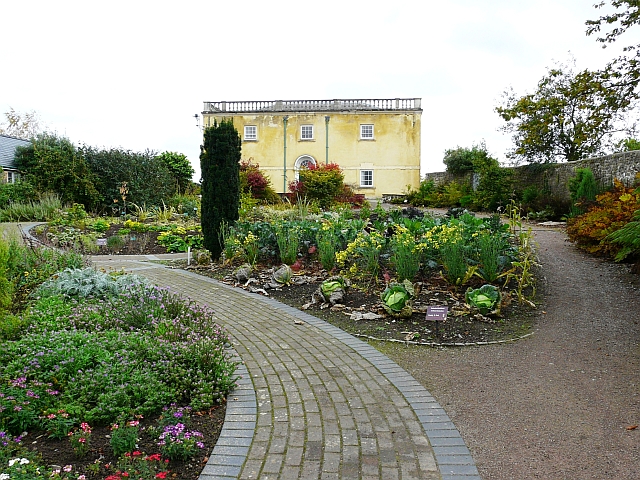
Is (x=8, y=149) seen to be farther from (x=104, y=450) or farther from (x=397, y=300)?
(x=104, y=450)

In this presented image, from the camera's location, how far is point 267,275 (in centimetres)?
816

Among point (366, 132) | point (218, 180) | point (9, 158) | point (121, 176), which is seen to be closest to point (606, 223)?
point (218, 180)

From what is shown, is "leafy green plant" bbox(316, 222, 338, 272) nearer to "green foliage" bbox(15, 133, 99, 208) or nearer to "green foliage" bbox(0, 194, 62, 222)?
"green foliage" bbox(0, 194, 62, 222)

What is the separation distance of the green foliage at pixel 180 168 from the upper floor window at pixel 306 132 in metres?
9.77

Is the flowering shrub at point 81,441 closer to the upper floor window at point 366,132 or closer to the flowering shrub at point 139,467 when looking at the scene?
the flowering shrub at point 139,467

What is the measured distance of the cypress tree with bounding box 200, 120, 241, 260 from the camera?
976cm

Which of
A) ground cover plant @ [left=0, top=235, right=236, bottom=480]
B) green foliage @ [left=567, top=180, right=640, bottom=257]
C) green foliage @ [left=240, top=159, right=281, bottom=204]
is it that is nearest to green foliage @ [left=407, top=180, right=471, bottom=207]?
green foliage @ [left=240, top=159, right=281, bottom=204]

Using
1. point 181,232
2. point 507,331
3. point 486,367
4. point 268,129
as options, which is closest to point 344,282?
point 507,331

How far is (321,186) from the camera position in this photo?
2238cm

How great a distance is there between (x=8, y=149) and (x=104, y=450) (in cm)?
2690

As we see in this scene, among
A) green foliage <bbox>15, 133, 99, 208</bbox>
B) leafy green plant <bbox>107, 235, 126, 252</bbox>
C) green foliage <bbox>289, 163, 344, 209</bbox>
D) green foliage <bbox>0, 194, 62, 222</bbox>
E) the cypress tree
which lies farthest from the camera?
green foliage <bbox>289, 163, 344, 209</bbox>

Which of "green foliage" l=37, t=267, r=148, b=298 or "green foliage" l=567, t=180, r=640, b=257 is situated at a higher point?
"green foliage" l=567, t=180, r=640, b=257

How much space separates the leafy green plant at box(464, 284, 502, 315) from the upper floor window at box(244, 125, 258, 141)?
29.1 meters

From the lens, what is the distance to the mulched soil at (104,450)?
2746mm
